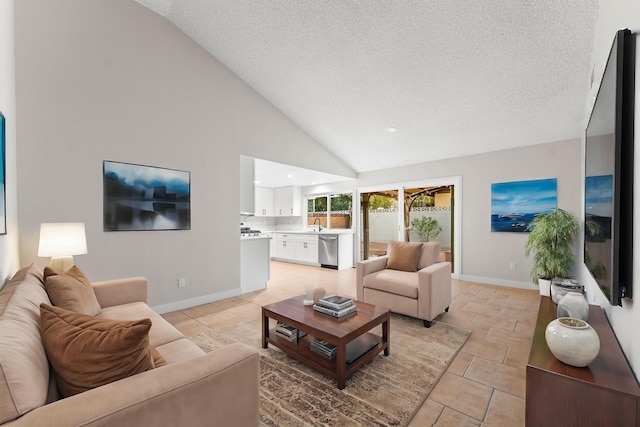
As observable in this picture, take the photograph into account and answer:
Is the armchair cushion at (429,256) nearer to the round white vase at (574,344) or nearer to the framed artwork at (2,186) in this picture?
the round white vase at (574,344)

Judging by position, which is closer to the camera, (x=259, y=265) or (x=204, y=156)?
(x=204, y=156)

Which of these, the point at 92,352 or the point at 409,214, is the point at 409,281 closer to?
Answer: the point at 92,352

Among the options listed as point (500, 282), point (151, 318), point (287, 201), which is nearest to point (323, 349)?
point (151, 318)


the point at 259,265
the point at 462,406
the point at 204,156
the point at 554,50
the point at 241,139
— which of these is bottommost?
the point at 462,406

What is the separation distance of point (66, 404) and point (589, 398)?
1.77 m

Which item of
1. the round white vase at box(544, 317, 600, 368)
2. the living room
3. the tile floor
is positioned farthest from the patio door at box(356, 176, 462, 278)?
the round white vase at box(544, 317, 600, 368)

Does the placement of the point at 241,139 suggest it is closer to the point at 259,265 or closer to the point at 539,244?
the point at 259,265

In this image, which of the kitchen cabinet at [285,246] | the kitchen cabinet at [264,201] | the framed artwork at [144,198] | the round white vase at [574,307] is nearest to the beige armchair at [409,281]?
the round white vase at [574,307]

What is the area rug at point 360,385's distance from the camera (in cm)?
162

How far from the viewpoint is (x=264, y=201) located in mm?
7656

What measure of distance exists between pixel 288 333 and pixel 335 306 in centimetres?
47

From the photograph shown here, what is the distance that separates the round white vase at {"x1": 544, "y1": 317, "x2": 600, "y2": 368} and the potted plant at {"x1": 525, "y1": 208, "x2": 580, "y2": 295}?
9.96 ft

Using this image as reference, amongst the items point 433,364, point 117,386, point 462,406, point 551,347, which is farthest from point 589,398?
point 117,386

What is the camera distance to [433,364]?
2158mm
